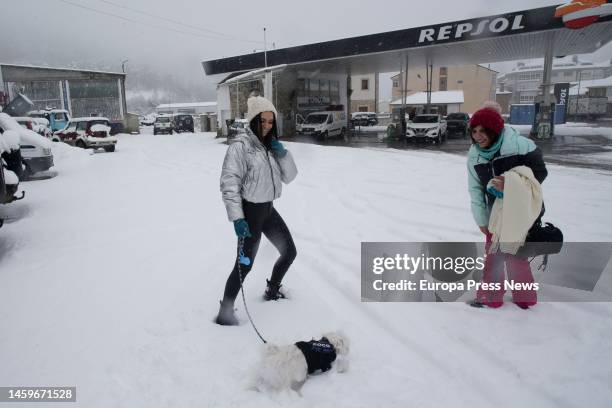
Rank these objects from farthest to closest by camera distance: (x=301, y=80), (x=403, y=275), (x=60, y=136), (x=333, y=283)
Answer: (x=301, y=80) → (x=60, y=136) → (x=333, y=283) → (x=403, y=275)

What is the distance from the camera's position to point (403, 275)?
387 centimetres

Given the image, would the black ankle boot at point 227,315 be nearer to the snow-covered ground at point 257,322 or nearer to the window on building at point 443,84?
the snow-covered ground at point 257,322

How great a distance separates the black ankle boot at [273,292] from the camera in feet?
12.0

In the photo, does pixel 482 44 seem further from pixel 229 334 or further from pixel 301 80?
pixel 229 334

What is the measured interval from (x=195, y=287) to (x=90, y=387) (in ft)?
5.05

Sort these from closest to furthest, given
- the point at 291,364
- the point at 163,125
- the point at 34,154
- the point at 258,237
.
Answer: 1. the point at 291,364
2. the point at 258,237
3. the point at 34,154
4. the point at 163,125

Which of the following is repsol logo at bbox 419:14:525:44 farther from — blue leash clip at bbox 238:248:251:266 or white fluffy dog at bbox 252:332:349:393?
white fluffy dog at bbox 252:332:349:393

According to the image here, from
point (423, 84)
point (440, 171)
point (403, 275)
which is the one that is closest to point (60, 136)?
point (440, 171)

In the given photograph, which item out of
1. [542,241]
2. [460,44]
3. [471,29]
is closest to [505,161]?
[542,241]

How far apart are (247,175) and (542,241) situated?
234 centimetres

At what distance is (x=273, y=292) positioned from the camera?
12.1 feet

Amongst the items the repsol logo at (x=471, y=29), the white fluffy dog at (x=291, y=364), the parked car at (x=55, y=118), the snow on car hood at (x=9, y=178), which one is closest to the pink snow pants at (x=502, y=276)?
the white fluffy dog at (x=291, y=364)

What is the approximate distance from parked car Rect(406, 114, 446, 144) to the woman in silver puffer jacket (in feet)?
57.2

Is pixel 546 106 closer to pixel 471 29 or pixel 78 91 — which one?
pixel 471 29
